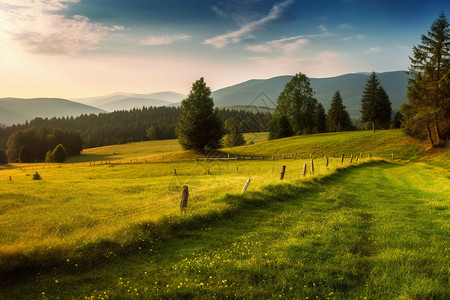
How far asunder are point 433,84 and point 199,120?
46.2 m

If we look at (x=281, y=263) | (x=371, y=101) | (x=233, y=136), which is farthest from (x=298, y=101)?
(x=281, y=263)

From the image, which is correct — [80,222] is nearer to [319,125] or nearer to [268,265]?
[268,265]

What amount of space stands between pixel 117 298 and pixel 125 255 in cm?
285

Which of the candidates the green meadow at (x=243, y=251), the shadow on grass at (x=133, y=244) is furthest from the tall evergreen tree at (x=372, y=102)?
the shadow on grass at (x=133, y=244)

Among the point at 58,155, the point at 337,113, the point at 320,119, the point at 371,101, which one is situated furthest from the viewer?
the point at 320,119

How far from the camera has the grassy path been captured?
270 inches

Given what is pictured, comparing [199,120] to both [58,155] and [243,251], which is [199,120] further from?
[58,155]

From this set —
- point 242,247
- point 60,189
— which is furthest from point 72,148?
point 242,247

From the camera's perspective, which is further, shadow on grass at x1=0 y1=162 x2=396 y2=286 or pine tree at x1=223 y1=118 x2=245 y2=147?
pine tree at x1=223 y1=118 x2=245 y2=147

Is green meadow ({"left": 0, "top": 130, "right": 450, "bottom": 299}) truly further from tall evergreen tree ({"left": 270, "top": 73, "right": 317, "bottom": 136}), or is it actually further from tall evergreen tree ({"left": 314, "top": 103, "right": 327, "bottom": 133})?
tall evergreen tree ({"left": 314, "top": 103, "right": 327, "bottom": 133})

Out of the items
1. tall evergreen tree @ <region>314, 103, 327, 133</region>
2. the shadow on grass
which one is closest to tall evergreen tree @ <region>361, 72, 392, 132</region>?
tall evergreen tree @ <region>314, 103, 327, 133</region>

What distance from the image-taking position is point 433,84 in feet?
164

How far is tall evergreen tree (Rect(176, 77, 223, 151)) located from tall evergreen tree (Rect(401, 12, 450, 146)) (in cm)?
4003

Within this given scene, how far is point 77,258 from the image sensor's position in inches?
336
